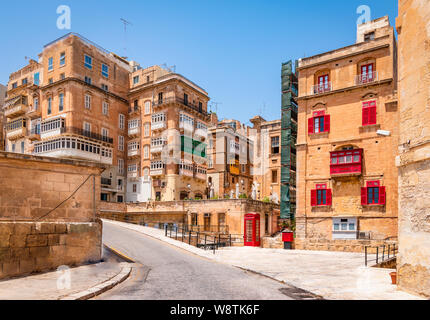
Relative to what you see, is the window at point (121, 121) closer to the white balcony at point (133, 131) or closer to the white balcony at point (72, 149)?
the white balcony at point (133, 131)

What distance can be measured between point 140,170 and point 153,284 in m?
39.0

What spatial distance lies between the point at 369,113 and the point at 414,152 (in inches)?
804

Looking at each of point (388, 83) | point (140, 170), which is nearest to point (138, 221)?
point (140, 170)

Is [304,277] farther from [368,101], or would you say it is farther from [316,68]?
[316,68]

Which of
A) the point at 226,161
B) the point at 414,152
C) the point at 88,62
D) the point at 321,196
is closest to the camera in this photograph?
the point at 414,152

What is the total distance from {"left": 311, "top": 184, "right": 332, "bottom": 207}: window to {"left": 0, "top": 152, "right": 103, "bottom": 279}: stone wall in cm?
2145

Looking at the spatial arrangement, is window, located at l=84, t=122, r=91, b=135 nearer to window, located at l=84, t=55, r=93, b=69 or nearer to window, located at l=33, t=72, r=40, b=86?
window, located at l=84, t=55, r=93, b=69

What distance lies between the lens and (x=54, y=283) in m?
8.55

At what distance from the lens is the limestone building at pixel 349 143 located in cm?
2703

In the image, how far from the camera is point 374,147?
2764 centimetres

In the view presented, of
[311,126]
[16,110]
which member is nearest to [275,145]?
[311,126]

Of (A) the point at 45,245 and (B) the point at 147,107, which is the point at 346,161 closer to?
(A) the point at 45,245

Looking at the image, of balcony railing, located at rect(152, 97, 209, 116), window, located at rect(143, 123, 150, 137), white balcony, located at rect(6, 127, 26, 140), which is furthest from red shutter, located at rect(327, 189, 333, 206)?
white balcony, located at rect(6, 127, 26, 140)

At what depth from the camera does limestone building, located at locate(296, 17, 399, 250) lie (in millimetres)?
27031
